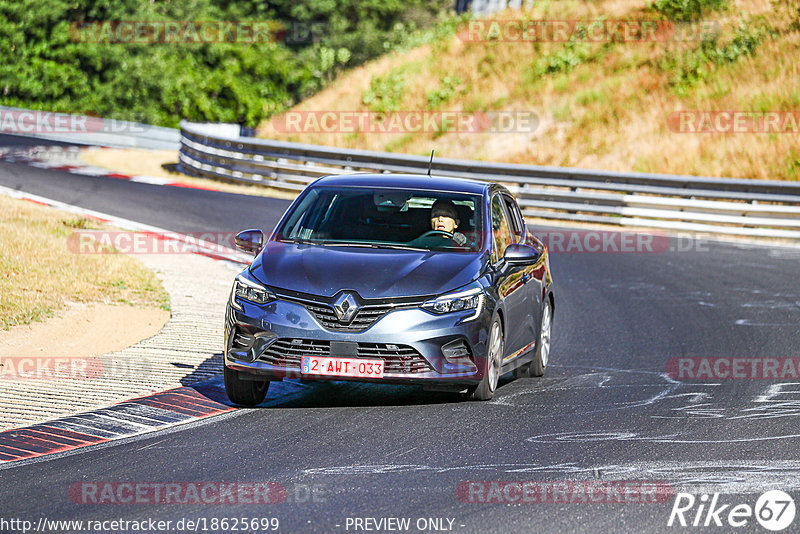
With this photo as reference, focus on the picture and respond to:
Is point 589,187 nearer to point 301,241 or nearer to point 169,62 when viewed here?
point 301,241

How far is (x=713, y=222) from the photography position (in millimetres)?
23844

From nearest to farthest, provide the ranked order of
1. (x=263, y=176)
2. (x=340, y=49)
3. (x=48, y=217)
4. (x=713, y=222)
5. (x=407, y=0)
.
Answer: (x=48, y=217) → (x=713, y=222) → (x=263, y=176) → (x=340, y=49) → (x=407, y=0)

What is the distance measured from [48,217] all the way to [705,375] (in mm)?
11883

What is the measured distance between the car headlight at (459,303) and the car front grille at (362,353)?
13.6 inches

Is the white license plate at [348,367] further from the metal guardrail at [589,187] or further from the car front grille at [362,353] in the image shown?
the metal guardrail at [589,187]

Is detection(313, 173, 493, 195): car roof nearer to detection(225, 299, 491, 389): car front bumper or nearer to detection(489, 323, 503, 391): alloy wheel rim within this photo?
detection(489, 323, 503, 391): alloy wheel rim

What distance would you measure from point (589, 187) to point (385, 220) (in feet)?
52.0

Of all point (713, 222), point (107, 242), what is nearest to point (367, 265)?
point (107, 242)

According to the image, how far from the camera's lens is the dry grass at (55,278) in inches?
486

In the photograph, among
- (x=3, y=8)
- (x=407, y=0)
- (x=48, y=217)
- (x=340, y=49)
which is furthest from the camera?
(x=407, y=0)

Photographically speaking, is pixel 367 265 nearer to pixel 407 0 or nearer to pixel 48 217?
pixel 48 217

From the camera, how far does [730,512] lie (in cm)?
602

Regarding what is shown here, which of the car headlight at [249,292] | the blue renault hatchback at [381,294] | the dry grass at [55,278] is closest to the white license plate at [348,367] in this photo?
the blue renault hatchback at [381,294]

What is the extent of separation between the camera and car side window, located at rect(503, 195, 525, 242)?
10.6 m
